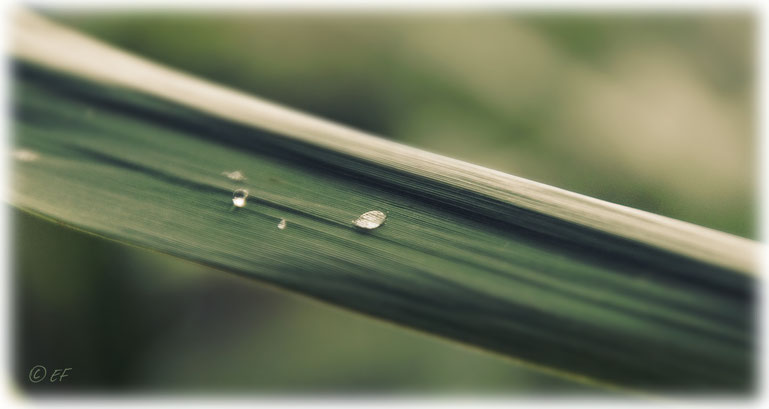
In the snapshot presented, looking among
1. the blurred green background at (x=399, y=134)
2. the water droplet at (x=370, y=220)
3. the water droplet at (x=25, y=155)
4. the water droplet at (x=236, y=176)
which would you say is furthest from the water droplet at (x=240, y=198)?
the blurred green background at (x=399, y=134)

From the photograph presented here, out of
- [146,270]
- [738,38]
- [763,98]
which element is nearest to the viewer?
[763,98]

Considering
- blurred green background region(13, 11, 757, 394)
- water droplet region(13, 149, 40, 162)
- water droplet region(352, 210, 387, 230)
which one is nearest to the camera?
water droplet region(352, 210, 387, 230)

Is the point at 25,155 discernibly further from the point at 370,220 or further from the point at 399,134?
the point at 399,134

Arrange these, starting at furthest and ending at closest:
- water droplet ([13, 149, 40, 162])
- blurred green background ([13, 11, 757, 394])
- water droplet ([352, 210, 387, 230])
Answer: blurred green background ([13, 11, 757, 394])
water droplet ([13, 149, 40, 162])
water droplet ([352, 210, 387, 230])

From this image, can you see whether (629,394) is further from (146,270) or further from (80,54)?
(146,270)

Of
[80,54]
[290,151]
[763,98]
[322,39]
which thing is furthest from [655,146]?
[80,54]

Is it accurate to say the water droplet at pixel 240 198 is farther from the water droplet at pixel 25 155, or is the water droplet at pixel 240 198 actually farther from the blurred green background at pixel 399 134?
the blurred green background at pixel 399 134

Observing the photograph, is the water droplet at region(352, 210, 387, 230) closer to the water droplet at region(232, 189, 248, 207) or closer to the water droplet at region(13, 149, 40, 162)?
the water droplet at region(232, 189, 248, 207)

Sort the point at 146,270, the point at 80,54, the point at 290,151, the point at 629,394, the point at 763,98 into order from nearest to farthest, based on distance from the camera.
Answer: the point at 629,394, the point at 290,151, the point at 80,54, the point at 763,98, the point at 146,270

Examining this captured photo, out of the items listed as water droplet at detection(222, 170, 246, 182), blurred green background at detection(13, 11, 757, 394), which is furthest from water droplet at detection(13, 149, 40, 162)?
blurred green background at detection(13, 11, 757, 394)
